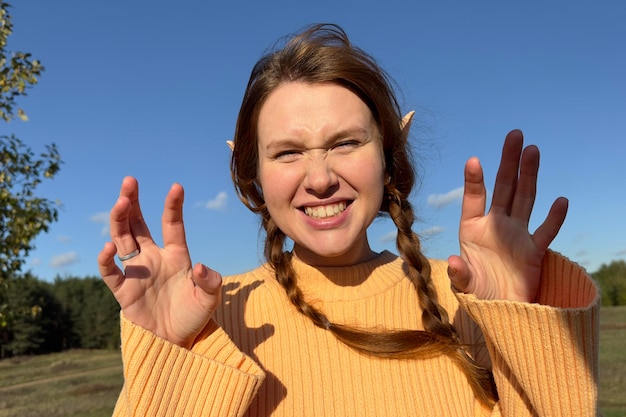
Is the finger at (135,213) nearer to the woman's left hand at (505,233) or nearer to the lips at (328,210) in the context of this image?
the lips at (328,210)

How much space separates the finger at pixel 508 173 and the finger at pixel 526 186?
0.02 meters

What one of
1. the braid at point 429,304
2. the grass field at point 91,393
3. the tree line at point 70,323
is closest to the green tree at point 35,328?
the tree line at point 70,323

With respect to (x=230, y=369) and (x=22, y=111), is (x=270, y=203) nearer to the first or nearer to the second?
(x=230, y=369)

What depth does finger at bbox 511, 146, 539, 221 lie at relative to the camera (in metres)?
1.82

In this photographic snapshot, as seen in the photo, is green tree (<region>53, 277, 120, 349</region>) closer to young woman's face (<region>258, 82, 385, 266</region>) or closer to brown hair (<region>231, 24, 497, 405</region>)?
brown hair (<region>231, 24, 497, 405</region>)

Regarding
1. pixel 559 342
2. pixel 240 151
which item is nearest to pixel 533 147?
pixel 559 342

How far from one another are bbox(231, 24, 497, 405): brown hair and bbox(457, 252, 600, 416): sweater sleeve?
340 millimetres

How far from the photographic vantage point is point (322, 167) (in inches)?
87.7

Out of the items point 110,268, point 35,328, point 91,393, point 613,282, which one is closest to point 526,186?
point 110,268

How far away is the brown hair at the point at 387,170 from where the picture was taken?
7.66 feet

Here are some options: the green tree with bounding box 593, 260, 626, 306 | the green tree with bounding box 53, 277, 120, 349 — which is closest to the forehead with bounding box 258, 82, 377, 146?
the green tree with bounding box 53, 277, 120, 349

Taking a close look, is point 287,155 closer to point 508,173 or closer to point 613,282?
point 508,173

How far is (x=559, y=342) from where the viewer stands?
1.86 meters

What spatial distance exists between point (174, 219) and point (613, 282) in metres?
55.0
